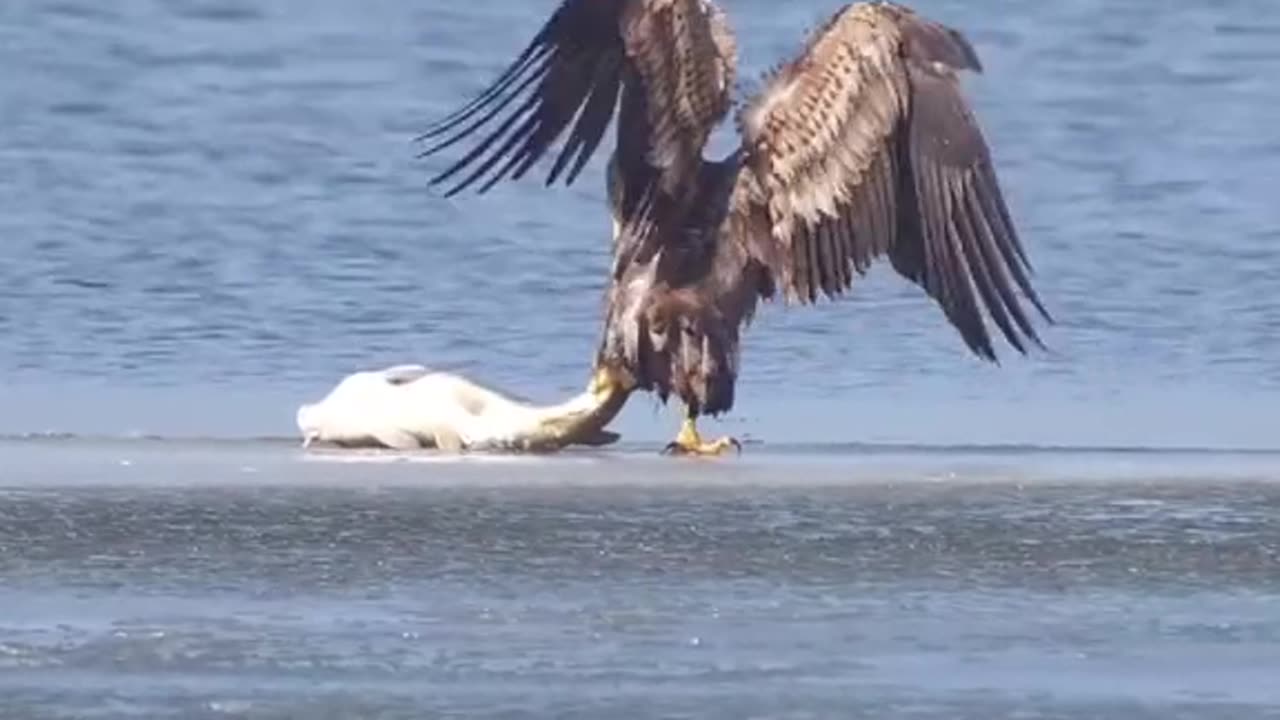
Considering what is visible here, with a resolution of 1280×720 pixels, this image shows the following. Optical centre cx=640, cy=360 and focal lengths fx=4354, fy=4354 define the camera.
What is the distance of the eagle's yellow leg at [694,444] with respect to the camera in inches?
393

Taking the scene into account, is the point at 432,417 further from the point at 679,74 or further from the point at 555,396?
the point at 679,74

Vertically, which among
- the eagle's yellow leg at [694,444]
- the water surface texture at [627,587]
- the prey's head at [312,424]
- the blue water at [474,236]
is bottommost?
the water surface texture at [627,587]

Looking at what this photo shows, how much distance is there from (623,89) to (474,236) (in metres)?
2.68

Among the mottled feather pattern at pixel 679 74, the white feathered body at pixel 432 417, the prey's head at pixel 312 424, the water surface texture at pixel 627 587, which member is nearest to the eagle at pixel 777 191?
the mottled feather pattern at pixel 679 74

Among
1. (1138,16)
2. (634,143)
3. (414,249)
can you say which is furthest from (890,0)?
(1138,16)

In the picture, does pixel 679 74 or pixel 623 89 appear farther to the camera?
pixel 623 89

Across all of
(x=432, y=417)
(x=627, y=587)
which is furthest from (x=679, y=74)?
(x=627, y=587)

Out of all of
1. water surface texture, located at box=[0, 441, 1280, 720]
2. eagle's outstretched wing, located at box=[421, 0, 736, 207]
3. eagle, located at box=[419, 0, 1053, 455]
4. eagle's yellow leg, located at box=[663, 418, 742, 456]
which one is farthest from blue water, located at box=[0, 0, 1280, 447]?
water surface texture, located at box=[0, 441, 1280, 720]

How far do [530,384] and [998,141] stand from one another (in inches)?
182

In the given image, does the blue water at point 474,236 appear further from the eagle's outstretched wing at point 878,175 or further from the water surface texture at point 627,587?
the water surface texture at point 627,587

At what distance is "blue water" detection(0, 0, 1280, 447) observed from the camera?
10875 millimetres

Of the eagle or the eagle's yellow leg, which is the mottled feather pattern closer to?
the eagle

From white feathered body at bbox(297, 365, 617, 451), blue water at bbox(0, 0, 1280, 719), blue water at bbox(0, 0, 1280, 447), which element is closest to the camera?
blue water at bbox(0, 0, 1280, 719)

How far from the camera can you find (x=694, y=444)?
1002 cm
